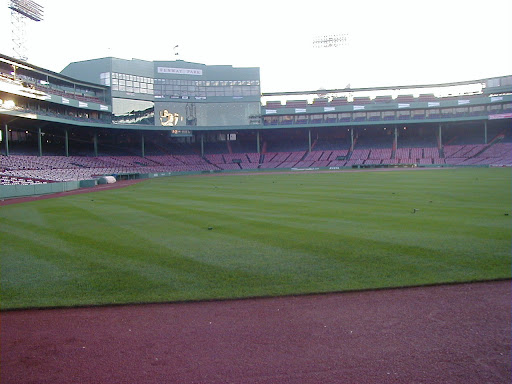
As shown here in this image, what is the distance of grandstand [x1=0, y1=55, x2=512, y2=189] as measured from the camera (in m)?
62.8

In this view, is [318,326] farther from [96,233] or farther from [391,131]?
[391,131]

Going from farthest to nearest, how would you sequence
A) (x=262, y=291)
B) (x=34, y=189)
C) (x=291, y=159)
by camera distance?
1. (x=291, y=159)
2. (x=34, y=189)
3. (x=262, y=291)

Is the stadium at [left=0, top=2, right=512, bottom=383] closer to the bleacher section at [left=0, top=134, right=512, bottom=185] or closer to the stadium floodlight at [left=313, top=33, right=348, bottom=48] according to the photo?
the bleacher section at [left=0, top=134, right=512, bottom=185]

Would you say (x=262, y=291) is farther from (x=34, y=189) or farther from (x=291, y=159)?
(x=291, y=159)

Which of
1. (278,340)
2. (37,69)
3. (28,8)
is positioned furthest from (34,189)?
(28,8)

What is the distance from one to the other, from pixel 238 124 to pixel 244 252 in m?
67.3

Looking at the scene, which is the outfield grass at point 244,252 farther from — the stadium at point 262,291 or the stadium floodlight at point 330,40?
the stadium floodlight at point 330,40

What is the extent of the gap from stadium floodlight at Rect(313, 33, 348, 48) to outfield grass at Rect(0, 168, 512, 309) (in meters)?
72.3

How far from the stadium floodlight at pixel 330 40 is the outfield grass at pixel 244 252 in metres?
72.3

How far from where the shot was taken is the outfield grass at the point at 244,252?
725cm

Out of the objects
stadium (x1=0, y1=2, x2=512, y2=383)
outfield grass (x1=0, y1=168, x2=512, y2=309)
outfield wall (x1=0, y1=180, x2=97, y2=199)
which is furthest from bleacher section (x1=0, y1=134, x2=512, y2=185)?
stadium (x1=0, y1=2, x2=512, y2=383)

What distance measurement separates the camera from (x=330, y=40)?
81500 millimetres

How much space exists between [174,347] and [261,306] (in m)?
1.74

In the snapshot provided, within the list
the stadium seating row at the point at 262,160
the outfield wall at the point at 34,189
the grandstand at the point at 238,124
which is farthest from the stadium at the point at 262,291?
the grandstand at the point at 238,124
